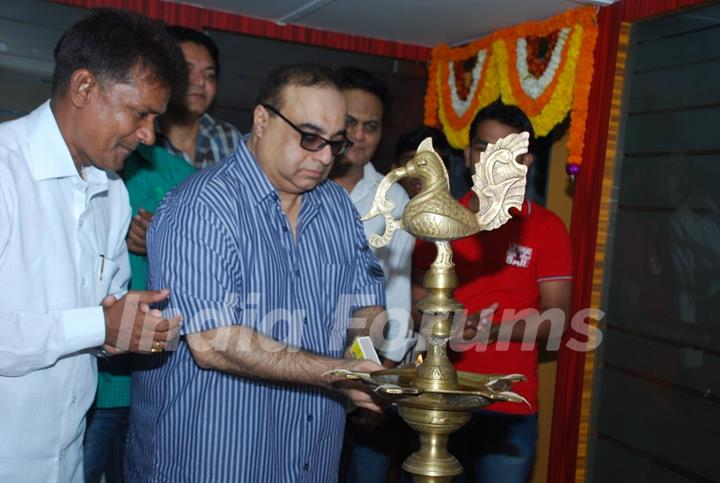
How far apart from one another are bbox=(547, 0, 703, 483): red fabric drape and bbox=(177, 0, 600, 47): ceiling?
0.54 ft

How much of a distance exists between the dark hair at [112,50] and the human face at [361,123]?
1.22 m

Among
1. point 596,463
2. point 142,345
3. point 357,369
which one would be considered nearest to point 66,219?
point 142,345

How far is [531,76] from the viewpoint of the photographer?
12.1ft

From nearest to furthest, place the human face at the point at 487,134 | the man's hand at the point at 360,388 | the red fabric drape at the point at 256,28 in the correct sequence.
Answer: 1. the man's hand at the point at 360,388
2. the human face at the point at 487,134
3. the red fabric drape at the point at 256,28

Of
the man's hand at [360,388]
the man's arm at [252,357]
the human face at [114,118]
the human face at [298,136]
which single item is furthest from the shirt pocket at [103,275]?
the man's hand at [360,388]

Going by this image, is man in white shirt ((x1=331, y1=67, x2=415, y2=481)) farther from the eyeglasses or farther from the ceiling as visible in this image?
the eyeglasses

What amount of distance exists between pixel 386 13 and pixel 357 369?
2631 mm

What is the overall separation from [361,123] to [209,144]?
23.7 inches

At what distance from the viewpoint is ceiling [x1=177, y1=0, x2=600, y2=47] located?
346cm

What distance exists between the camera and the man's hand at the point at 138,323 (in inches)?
67.7

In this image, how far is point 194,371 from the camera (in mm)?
1816

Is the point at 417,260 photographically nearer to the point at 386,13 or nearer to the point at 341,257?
the point at 341,257

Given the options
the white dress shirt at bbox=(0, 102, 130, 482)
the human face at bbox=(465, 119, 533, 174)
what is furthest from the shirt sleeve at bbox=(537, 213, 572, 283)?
the white dress shirt at bbox=(0, 102, 130, 482)

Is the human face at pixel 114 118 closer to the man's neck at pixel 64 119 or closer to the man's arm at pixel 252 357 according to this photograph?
the man's neck at pixel 64 119
